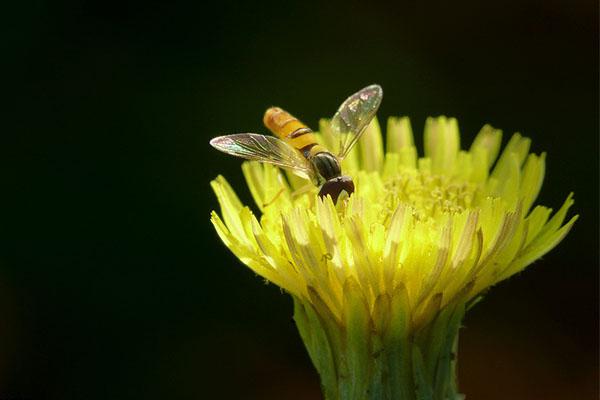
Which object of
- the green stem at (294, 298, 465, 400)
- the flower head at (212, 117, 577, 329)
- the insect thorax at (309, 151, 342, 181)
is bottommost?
the green stem at (294, 298, 465, 400)

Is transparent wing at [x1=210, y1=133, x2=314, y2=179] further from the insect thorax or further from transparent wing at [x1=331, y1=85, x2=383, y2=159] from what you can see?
transparent wing at [x1=331, y1=85, x2=383, y2=159]

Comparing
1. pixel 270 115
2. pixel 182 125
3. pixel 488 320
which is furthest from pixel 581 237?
pixel 270 115

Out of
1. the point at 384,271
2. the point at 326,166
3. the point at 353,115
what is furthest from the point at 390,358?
the point at 353,115

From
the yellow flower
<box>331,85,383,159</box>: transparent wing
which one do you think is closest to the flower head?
the yellow flower

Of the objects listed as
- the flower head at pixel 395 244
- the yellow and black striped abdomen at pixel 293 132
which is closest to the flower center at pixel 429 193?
the flower head at pixel 395 244

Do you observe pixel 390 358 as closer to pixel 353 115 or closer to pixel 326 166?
pixel 326 166

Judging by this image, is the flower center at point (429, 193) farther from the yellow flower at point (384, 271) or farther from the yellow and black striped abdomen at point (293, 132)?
the yellow and black striped abdomen at point (293, 132)

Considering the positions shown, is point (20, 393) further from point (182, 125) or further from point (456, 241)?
point (456, 241)

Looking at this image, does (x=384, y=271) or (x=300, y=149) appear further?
(x=300, y=149)
